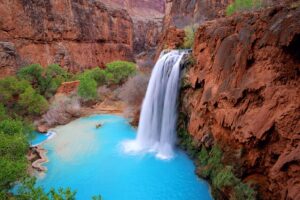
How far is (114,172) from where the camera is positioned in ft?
34.7

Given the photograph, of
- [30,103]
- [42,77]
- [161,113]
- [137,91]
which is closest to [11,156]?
[161,113]

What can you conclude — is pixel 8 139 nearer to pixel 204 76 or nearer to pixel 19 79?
Result: pixel 204 76

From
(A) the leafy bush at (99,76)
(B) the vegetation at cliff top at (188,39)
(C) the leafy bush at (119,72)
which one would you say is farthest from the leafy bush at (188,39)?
(A) the leafy bush at (99,76)

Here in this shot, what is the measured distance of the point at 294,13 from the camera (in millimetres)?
5969

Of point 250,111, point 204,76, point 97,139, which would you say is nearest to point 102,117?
point 97,139

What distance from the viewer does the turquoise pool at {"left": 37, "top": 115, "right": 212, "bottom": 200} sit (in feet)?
29.5

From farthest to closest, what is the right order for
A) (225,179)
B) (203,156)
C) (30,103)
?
(30,103) → (203,156) → (225,179)

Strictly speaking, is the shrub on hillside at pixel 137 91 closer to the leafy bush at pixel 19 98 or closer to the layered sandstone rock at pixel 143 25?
the leafy bush at pixel 19 98

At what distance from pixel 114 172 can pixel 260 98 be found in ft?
22.2

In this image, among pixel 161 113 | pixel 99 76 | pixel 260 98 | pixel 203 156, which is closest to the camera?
pixel 260 98

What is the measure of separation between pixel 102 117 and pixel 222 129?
1228 centimetres

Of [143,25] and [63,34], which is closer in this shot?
[63,34]

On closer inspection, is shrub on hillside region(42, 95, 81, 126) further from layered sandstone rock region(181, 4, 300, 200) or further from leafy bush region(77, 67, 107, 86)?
layered sandstone rock region(181, 4, 300, 200)

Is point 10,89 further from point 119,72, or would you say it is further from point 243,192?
point 243,192
